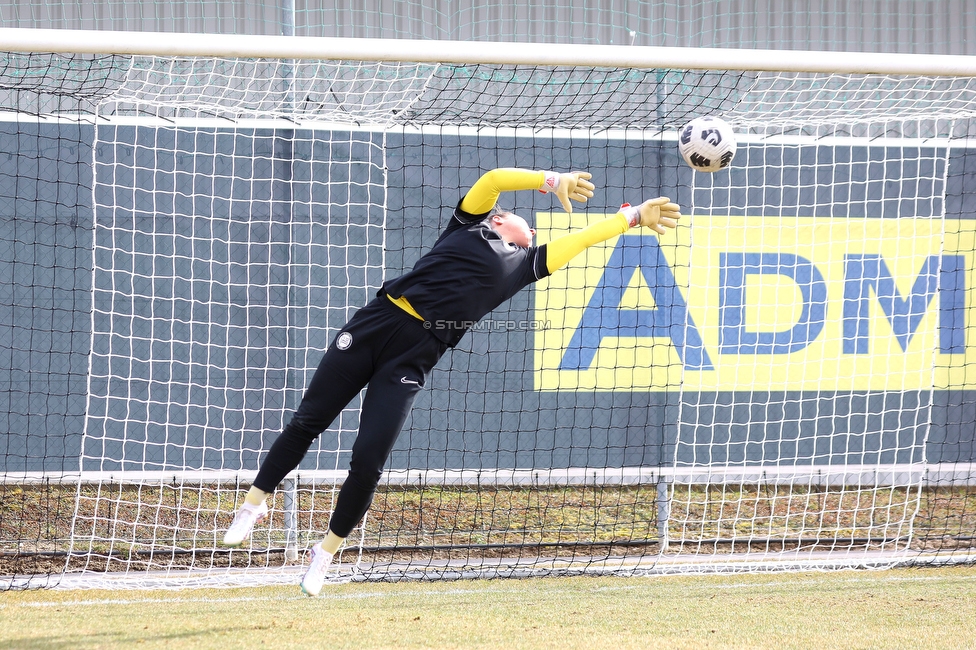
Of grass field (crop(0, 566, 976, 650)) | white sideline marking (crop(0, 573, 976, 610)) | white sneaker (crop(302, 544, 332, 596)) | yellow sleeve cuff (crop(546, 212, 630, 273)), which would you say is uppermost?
yellow sleeve cuff (crop(546, 212, 630, 273))

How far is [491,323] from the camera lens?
21.6 feet

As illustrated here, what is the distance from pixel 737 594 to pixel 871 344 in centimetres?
271

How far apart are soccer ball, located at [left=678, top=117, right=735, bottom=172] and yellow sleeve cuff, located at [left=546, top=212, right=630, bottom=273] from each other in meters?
0.54

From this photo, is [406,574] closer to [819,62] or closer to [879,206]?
[819,62]

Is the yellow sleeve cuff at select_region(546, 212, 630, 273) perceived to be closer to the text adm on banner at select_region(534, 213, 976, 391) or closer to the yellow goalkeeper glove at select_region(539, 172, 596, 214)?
the yellow goalkeeper glove at select_region(539, 172, 596, 214)

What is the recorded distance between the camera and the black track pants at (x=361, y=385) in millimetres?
3895

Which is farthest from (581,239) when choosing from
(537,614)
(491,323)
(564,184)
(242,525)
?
(491,323)

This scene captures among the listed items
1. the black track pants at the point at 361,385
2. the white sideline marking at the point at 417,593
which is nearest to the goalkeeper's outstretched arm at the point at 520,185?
the black track pants at the point at 361,385

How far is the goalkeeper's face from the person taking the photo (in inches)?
161

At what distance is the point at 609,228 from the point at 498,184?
54 cm

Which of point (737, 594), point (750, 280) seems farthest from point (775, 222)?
point (737, 594)

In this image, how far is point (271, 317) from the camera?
20.4 feet

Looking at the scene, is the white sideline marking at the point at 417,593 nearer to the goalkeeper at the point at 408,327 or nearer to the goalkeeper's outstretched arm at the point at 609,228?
the goalkeeper at the point at 408,327

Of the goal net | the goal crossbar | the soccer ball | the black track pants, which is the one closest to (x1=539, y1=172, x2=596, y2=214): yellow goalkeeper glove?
the soccer ball
